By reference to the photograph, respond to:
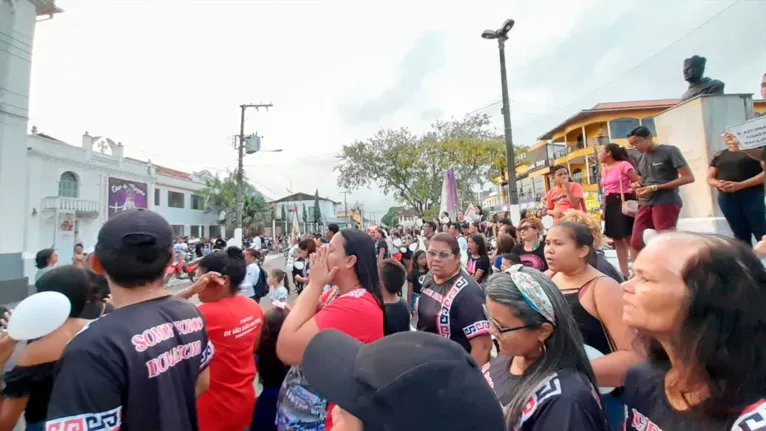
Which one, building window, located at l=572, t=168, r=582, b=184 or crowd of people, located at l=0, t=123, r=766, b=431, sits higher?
building window, located at l=572, t=168, r=582, b=184

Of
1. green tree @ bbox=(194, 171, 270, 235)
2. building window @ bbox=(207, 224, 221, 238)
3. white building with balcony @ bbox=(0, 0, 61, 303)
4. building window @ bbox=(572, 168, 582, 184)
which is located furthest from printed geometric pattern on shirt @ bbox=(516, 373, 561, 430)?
building window @ bbox=(207, 224, 221, 238)

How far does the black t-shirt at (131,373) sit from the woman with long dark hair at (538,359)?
1.33 m

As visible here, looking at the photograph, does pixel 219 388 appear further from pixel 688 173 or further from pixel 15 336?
pixel 688 173

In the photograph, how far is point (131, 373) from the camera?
135 centimetres

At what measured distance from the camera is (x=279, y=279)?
6.81m


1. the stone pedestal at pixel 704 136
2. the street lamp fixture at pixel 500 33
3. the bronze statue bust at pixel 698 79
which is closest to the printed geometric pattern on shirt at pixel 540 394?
the stone pedestal at pixel 704 136

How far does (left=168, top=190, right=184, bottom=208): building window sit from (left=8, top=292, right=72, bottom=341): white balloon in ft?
112

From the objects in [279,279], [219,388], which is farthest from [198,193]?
[219,388]

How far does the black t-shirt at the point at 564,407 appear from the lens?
1.24 m

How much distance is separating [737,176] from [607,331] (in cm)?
292

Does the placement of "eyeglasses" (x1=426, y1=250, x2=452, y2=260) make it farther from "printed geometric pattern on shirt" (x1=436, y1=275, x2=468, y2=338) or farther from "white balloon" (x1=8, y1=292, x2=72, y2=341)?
"white balloon" (x1=8, y1=292, x2=72, y2=341)

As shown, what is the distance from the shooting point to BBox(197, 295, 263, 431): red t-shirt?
7.20 ft

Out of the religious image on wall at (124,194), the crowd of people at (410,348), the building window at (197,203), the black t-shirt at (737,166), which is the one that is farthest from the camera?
the building window at (197,203)

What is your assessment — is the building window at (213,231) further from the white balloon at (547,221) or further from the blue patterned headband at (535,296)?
the blue patterned headband at (535,296)
